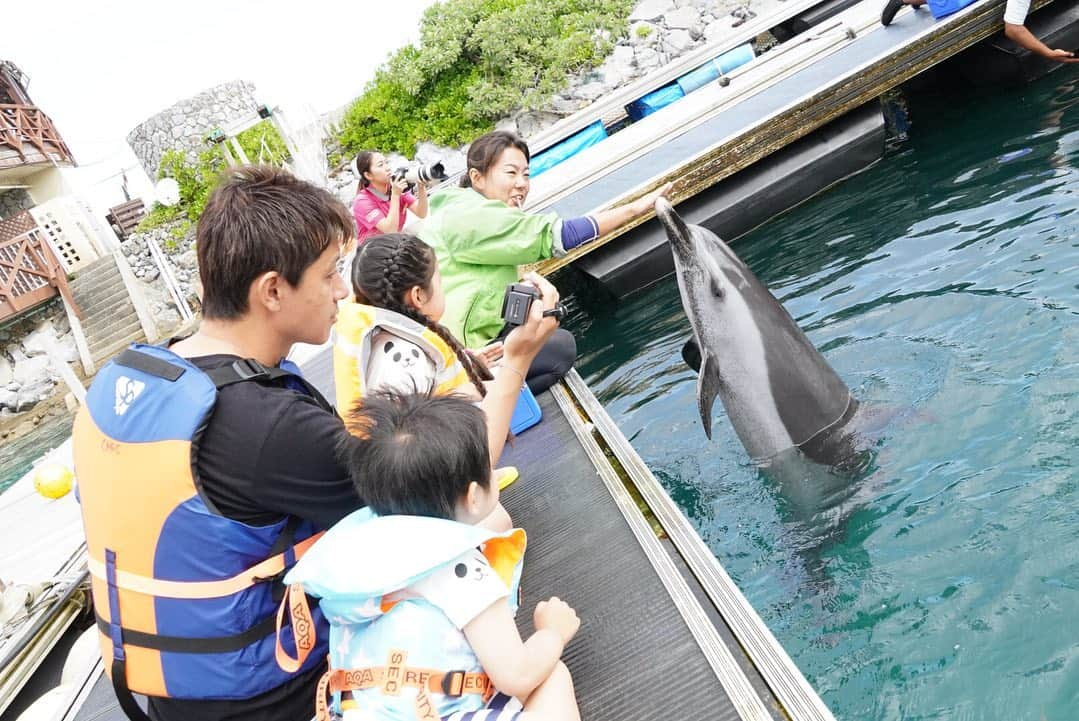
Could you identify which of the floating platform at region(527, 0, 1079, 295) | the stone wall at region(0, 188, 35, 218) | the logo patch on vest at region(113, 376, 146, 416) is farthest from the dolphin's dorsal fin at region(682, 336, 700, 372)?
the stone wall at region(0, 188, 35, 218)

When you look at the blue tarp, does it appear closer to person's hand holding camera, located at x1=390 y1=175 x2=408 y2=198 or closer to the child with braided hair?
person's hand holding camera, located at x1=390 y1=175 x2=408 y2=198

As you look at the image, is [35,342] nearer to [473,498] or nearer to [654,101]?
[654,101]

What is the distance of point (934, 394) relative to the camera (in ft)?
12.5

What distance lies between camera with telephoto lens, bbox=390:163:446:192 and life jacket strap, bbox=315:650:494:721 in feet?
14.4

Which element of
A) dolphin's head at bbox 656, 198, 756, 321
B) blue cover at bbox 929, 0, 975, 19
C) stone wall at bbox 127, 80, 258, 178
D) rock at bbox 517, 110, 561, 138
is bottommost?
dolphin's head at bbox 656, 198, 756, 321

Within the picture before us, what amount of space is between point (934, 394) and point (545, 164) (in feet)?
24.7

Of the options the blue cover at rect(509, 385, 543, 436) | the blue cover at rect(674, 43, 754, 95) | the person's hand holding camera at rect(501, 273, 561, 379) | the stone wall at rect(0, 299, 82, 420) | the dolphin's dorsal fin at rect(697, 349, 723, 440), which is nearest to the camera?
the person's hand holding camera at rect(501, 273, 561, 379)

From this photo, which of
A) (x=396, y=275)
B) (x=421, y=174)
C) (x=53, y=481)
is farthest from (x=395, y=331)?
(x=53, y=481)

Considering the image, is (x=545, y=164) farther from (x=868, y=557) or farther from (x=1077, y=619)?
(x=1077, y=619)

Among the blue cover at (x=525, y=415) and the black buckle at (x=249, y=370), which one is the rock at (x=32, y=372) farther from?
the black buckle at (x=249, y=370)

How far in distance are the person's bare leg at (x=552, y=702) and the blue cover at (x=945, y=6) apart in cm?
796

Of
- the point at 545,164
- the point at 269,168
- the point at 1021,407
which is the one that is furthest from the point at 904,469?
the point at 545,164

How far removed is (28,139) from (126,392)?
26365 millimetres

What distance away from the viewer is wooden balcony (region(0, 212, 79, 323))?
18391 mm
